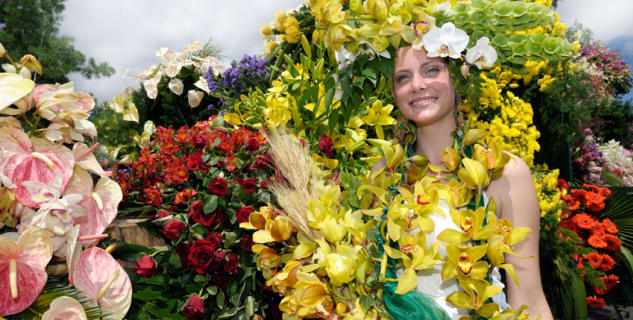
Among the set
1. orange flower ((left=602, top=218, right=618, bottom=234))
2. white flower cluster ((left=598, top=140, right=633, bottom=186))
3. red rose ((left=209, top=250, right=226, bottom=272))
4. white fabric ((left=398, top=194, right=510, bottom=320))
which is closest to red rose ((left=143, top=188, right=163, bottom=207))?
red rose ((left=209, top=250, right=226, bottom=272))

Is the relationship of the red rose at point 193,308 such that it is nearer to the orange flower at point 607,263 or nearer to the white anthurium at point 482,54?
the white anthurium at point 482,54

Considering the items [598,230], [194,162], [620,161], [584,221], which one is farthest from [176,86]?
[620,161]

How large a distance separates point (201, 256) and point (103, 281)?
11.2 inches

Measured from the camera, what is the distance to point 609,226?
2.67 m

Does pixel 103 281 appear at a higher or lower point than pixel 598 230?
higher

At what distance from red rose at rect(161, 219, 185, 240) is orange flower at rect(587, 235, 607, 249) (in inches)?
101

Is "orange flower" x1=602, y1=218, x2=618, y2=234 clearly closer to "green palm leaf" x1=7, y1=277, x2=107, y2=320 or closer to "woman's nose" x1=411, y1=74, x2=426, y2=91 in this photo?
"woman's nose" x1=411, y1=74, x2=426, y2=91

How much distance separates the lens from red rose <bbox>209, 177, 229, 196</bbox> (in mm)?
1100

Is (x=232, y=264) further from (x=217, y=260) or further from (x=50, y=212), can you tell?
(x=50, y=212)

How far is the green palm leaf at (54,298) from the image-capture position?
72cm

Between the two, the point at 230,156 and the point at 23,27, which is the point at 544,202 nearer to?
the point at 230,156

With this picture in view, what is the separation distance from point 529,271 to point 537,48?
608 mm

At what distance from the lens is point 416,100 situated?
1.19 m

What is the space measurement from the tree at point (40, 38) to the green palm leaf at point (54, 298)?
8789mm
